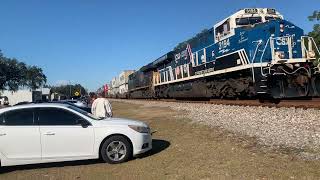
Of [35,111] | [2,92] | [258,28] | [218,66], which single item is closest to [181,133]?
[35,111]

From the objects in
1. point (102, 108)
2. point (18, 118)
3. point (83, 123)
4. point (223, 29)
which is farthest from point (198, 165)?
point (223, 29)

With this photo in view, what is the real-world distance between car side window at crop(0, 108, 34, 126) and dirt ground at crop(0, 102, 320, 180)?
3.34 feet

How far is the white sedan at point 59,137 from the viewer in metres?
9.16

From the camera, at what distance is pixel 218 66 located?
2300 cm

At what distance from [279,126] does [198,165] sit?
4.83 metres

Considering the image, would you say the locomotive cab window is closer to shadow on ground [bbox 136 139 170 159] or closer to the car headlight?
shadow on ground [bbox 136 139 170 159]

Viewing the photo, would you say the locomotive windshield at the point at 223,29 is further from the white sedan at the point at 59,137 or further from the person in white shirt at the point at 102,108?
the white sedan at the point at 59,137

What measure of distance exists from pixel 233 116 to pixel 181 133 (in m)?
3.65

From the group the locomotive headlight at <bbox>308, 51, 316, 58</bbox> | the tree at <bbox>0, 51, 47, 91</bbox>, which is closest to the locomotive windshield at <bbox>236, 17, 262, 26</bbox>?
the locomotive headlight at <bbox>308, 51, 316, 58</bbox>

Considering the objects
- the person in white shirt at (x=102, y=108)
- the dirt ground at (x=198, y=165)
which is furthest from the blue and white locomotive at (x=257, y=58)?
the person in white shirt at (x=102, y=108)

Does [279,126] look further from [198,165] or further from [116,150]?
[116,150]

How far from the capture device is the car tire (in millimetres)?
9391

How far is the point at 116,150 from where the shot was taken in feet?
31.1

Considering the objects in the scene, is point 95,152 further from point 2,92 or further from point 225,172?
point 2,92
